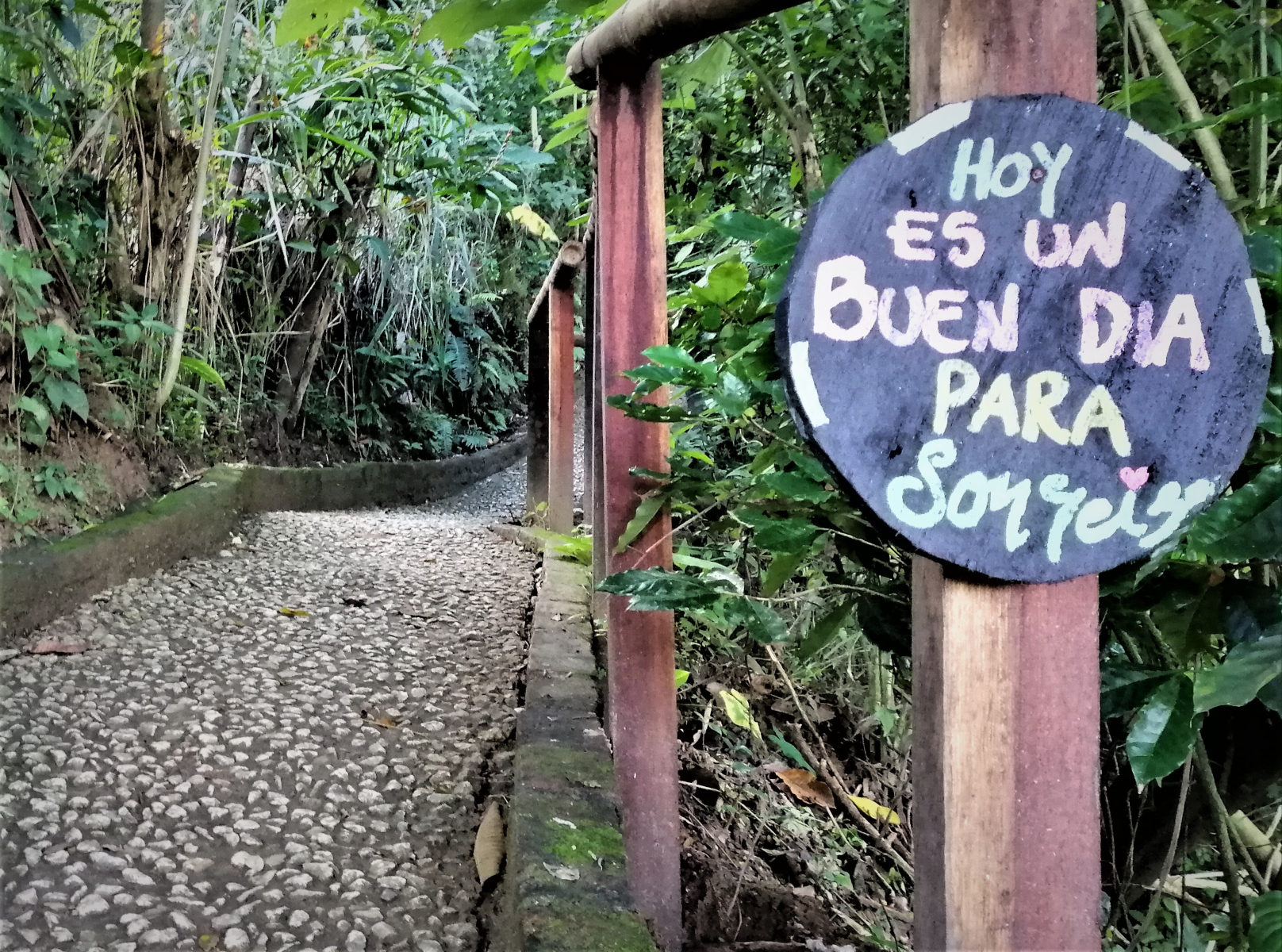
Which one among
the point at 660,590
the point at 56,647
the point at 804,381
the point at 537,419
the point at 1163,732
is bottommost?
the point at 56,647

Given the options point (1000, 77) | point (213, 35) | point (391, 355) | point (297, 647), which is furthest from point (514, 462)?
point (1000, 77)

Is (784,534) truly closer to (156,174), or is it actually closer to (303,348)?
(156,174)

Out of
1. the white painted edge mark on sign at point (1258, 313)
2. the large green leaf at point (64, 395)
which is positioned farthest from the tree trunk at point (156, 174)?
the white painted edge mark on sign at point (1258, 313)

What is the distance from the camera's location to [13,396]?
2791mm

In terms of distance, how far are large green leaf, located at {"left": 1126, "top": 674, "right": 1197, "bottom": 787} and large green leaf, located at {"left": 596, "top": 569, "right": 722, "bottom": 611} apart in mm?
493

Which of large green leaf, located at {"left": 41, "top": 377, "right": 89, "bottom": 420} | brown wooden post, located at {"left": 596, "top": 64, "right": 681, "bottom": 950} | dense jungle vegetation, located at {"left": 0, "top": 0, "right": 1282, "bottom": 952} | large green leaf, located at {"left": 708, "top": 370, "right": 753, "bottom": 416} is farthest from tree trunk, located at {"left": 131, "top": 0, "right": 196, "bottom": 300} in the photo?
large green leaf, located at {"left": 708, "top": 370, "right": 753, "bottom": 416}

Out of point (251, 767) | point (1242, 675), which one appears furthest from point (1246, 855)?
point (251, 767)

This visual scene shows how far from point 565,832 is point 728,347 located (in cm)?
78

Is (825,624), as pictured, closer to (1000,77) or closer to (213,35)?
(1000,77)

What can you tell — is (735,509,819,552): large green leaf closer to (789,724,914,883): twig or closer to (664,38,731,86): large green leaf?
(664,38,731,86): large green leaf

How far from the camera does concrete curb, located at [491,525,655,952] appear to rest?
1041mm

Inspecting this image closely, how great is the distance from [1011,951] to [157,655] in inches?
90.9

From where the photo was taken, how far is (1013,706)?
685mm

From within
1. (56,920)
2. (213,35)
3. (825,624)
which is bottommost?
(56,920)
